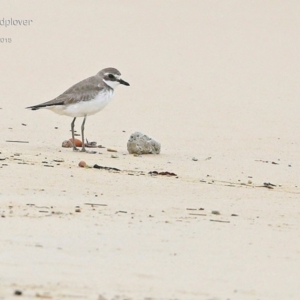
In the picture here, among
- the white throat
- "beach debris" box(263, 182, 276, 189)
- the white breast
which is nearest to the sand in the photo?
"beach debris" box(263, 182, 276, 189)

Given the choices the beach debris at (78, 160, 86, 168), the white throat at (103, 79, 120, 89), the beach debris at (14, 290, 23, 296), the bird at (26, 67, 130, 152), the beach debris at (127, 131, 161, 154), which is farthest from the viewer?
the white throat at (103, 79, 120, 89)

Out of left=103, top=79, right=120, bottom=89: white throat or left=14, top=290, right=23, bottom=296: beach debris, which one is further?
left=103, top=79, right=120, bottom=89: white throat

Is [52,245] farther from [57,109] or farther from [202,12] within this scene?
[202,12]

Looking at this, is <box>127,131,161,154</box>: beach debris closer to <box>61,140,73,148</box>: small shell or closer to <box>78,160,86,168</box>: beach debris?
<box>61,140,73,148</box>: small shell

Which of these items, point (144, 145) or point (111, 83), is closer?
point (144, 145)

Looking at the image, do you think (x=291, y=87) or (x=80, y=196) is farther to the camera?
(x=291, y=87)

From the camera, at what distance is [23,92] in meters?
12.3

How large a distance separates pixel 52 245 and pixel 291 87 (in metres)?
8.67

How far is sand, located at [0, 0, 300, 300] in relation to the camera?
469 centimetres

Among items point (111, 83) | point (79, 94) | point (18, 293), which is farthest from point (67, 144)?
point (18, 293)

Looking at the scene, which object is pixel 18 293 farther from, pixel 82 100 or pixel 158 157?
pixel 82 100

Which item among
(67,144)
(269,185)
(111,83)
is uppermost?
(111,83)

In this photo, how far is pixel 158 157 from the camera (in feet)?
30.3

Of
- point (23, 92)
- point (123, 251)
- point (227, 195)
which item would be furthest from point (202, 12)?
point (123, 251)
